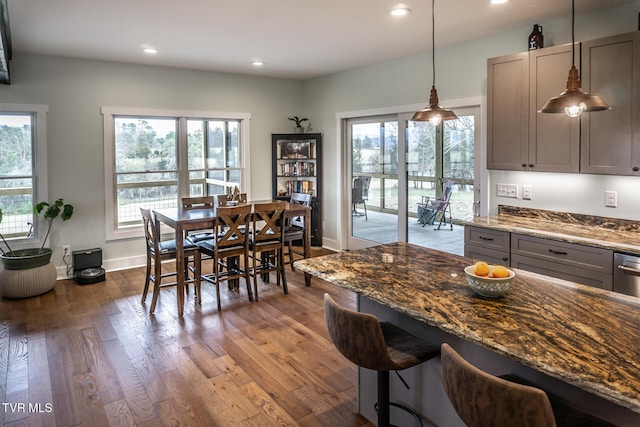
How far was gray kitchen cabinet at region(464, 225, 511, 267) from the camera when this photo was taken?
3666mm

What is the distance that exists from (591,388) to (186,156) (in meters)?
5.86

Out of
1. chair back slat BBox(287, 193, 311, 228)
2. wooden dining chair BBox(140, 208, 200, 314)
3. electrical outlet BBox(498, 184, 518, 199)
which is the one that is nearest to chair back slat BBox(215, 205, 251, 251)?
wooden dining chair BBox(140, 208, 200, 314)

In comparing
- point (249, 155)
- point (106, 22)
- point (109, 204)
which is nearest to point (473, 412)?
point (106, 22)

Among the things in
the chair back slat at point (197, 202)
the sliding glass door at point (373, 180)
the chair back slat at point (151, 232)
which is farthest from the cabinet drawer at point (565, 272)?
the chair back slat at point (197, 202)

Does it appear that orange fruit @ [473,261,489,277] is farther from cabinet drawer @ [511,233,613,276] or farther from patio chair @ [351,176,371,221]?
patio chair @ [351,176,371,221]

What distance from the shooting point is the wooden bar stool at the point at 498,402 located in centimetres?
121

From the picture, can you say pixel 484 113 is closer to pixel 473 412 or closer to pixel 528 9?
pixel 528 9

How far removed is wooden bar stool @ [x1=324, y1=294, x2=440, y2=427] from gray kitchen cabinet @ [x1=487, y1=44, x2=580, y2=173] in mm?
2426

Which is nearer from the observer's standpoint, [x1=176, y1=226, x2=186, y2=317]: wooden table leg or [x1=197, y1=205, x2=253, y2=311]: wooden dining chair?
[x1=176, y1=226, x2=186, y2=317]: wooden table leg

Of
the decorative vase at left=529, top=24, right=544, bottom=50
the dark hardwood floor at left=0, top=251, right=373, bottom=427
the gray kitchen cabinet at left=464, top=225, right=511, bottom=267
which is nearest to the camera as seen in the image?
the dark hardwood floor at left=0, top=251, right=373, bottom=427

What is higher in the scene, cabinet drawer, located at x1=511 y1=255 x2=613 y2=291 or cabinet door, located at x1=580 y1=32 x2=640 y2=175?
cabinet door, located at x1=580 y1=32 x2=640 y2=175

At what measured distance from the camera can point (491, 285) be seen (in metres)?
1.88

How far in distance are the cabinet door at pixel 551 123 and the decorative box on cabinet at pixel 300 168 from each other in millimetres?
3648

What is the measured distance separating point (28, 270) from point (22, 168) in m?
1.33
